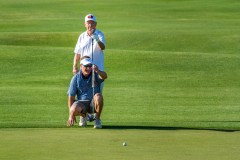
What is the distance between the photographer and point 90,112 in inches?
511

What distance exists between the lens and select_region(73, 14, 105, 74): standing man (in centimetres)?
1304

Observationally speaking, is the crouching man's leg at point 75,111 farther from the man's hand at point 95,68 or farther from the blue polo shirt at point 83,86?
the man's hand at point 95,68

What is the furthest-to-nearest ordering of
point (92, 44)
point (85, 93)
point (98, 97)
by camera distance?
point (92, 44)
point (85, 93)
point (98, 97)

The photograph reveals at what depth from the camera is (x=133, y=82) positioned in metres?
21.3

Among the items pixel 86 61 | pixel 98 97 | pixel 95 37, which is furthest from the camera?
pixel 95 37

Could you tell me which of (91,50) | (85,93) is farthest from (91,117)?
(91,50)

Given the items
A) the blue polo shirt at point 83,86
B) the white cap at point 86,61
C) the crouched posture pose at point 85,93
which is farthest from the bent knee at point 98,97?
the white cap at point 86,61

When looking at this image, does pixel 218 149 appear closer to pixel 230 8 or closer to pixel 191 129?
pixel 191 129

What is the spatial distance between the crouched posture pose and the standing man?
0.27 meters

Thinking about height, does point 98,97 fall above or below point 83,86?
below

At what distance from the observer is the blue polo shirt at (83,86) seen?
1301cm

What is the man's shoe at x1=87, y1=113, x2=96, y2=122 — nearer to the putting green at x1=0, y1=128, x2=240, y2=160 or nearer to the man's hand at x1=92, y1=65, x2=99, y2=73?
the putting green at x1=0, y1=128, x2=240, y2=160

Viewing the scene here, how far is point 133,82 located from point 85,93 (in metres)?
8.24

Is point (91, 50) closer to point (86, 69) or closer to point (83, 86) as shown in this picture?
point (86, 69)
